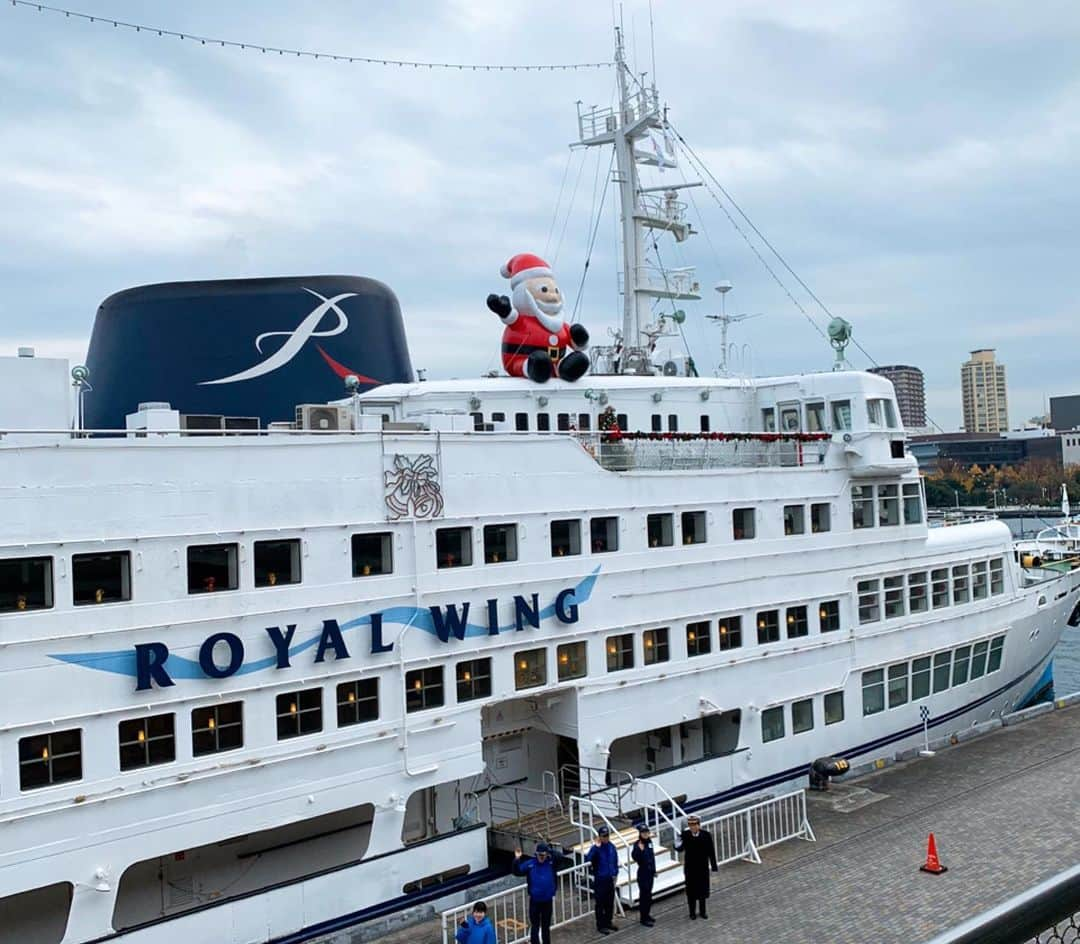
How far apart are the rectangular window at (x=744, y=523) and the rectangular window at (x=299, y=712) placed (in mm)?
8844

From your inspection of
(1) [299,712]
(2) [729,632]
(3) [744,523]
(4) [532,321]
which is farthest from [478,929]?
(4) [532,321]

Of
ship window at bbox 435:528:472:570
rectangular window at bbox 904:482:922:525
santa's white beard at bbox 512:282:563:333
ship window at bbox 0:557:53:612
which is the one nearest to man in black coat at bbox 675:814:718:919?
ship window at bbox 435:528:472:570

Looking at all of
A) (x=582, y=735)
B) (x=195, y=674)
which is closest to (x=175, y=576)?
(x=195, y=674)

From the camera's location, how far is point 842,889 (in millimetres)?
13992

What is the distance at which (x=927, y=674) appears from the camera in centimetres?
2267

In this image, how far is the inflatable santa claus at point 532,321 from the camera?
20875 mm

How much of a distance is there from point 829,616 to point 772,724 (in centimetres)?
265

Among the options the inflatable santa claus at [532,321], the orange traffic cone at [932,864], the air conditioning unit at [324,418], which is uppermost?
the inflatable santa claus at [532,321]

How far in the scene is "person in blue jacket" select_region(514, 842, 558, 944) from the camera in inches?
488

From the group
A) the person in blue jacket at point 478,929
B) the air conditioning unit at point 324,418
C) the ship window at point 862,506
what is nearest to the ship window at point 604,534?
the air conditioning unit at point 324,418

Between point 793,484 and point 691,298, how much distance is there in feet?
26.4

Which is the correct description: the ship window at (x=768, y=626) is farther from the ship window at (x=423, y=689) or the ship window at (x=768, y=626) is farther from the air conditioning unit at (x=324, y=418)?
the air conditioning unit at (x=324, y=418)

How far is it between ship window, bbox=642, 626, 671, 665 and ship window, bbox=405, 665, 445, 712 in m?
4.16

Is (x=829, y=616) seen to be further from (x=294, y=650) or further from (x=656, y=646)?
(x=294, y=650)
